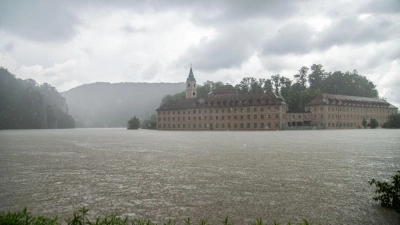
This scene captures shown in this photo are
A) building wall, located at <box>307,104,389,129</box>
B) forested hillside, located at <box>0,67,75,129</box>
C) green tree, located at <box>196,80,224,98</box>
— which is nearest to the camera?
building wall, located at <box>307,104,389,129</box>

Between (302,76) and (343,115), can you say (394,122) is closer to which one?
(343,115)

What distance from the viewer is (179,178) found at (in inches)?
404

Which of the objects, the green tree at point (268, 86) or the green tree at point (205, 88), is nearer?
the green tree at point (268, 86)

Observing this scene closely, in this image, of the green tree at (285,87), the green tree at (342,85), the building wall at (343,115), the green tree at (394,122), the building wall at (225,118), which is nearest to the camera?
the building wall at (225,118)

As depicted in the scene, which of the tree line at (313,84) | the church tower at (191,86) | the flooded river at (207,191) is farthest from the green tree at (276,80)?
the flooded river at (207,191)

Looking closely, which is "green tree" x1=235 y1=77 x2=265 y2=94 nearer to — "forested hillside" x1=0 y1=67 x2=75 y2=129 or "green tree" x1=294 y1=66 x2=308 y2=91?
"green tree" x1=294 y1=66 x2=308 y2=91

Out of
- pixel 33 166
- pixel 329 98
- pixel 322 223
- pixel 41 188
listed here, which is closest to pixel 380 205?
pixel 322 223

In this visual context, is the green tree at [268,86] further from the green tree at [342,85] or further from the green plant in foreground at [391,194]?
the green plant in foreground at [391,194]

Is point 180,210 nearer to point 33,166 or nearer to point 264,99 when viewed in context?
point 33,166

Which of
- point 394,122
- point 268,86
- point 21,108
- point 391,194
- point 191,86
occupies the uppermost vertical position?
point 268,86

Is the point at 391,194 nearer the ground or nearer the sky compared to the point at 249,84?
nearer the ground

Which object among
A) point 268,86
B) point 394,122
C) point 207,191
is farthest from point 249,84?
point 207,191

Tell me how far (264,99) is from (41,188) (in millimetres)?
86499

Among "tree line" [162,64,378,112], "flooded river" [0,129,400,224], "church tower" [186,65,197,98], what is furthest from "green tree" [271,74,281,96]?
"flooded river" [0,129,400,224]
